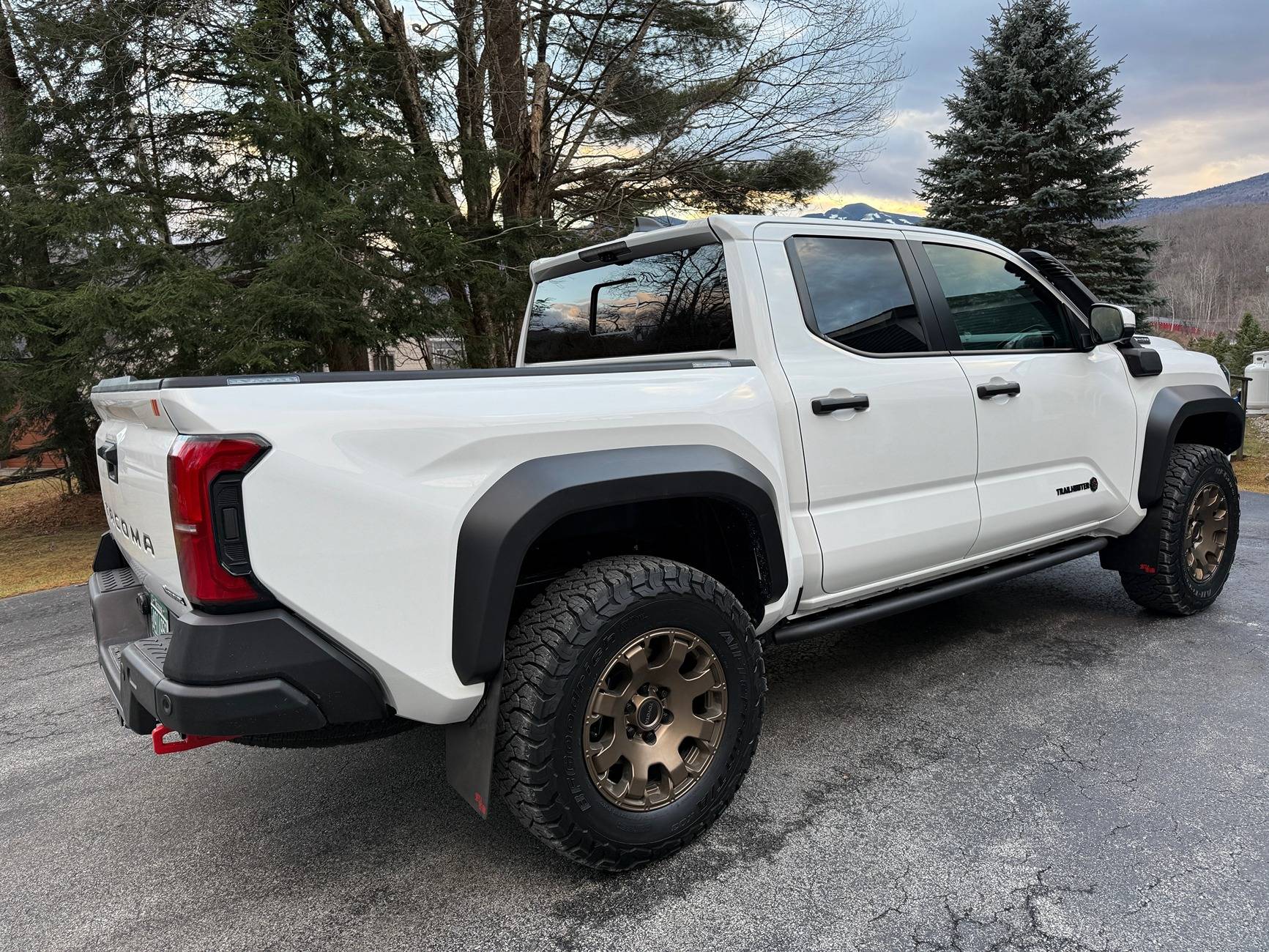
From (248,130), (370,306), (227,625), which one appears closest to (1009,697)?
(227,625)

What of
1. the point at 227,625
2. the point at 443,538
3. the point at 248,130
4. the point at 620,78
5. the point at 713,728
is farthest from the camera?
the point at 620,78

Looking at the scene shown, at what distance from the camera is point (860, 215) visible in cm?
348

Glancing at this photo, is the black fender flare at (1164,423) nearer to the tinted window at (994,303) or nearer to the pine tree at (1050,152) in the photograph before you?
the tinted window at (994,303)

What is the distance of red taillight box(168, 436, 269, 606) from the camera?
192 cm

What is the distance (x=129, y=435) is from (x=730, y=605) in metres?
1.79

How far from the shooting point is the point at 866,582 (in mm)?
3133

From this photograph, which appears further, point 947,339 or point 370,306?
point 370,306

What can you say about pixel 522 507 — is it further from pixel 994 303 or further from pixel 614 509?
pixel 994 303

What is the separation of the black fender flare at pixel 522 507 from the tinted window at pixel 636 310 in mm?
762

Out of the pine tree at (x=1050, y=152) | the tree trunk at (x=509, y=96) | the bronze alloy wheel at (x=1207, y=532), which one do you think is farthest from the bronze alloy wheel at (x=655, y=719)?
the pine tree at (x=1050, y=152)

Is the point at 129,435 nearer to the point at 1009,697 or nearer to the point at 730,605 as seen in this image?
the point at 730,605

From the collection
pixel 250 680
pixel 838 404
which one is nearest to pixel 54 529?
pixel 250 680

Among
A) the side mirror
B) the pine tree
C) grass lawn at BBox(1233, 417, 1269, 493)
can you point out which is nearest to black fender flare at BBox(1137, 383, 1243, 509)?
the side mirror

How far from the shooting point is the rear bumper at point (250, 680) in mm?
1951
